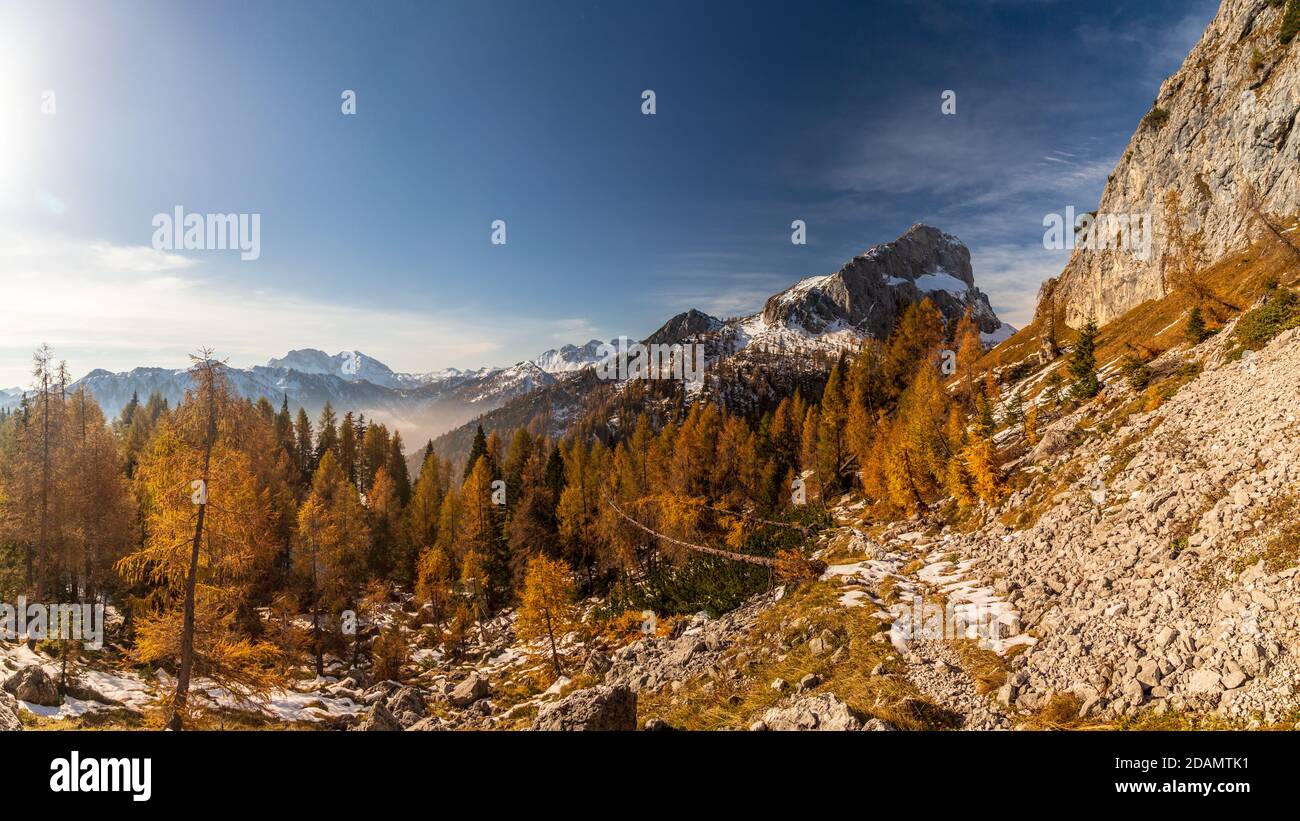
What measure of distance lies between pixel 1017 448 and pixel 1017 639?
2666cm

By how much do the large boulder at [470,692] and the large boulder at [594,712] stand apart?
23345 mm

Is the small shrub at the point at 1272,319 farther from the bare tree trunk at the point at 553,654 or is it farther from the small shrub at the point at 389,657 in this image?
the small shrub at the point at 389,657

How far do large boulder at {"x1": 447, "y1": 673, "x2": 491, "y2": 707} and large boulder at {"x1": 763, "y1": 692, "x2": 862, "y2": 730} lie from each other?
26.7 meters

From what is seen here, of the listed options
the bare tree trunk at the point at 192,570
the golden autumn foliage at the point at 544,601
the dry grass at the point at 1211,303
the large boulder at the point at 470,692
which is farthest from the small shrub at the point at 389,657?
the dry grass at the point at 1211,303

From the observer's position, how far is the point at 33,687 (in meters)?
18.4

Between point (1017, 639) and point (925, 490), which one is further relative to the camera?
point (925, 490)

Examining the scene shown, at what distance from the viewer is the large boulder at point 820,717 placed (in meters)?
9.88

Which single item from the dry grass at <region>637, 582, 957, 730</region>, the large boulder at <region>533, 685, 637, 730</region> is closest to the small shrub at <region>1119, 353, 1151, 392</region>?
the dry grass at <region>637, 582, 957, 730</region>

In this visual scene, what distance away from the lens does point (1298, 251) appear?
33188 millimetres

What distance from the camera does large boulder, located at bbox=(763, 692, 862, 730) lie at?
32.4 feet

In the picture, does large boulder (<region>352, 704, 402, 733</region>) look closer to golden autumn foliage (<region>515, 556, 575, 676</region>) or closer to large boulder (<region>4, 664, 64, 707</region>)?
large boulder (<region>4, 664, 64, 707</region>)
